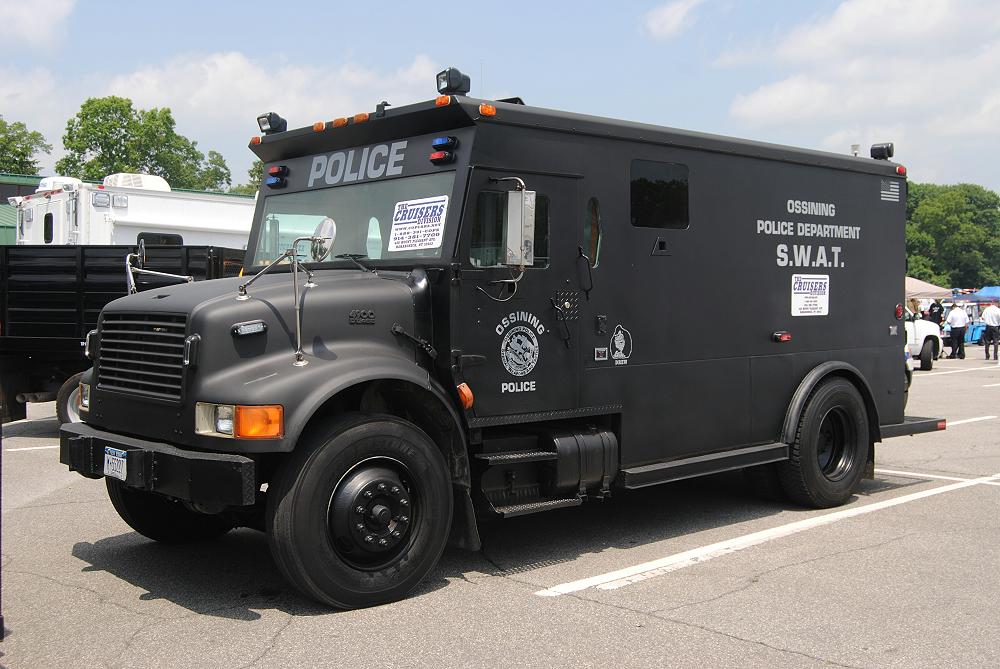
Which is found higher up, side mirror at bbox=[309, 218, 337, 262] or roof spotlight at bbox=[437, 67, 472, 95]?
roof spotlight at bbox=[437, 67, 472, 95]

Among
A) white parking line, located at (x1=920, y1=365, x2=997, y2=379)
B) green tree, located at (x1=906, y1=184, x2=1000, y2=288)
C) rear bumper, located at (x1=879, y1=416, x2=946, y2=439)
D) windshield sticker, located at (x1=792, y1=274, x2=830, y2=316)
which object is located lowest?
white parking line, located at (x1=920, y1=365, x2=997, y2=379)

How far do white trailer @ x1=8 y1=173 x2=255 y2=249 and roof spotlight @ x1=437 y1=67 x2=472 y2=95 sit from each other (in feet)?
32.7

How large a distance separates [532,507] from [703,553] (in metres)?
1.30

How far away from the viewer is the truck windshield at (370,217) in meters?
5.82

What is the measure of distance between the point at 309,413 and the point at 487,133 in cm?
206

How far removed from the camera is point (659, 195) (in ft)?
22.3

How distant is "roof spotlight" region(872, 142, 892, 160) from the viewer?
28.4 feet

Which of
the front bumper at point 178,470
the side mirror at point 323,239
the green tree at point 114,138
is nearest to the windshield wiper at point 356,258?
the side mirror at point 323,239

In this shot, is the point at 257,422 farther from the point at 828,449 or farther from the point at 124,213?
the point at 124,213

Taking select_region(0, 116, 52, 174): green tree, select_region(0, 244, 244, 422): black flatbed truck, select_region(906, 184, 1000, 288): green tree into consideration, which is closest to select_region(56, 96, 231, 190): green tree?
select_region(0, 116, 52, 174): green tree

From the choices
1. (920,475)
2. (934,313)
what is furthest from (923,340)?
(920,475)

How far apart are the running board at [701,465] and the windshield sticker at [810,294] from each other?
1.13 meters

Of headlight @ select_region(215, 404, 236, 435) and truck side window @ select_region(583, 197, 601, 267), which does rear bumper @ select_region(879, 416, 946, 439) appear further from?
headlight @ select_region(215, 404, 236, 435)

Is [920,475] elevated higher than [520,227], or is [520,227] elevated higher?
[520,227]
